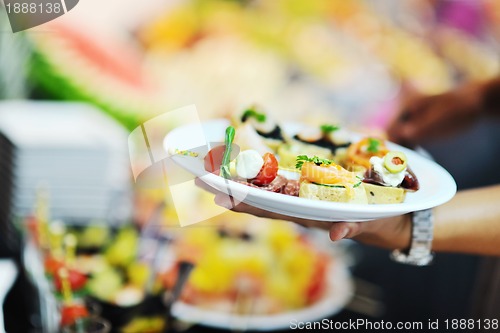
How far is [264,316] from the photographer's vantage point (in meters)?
1.24

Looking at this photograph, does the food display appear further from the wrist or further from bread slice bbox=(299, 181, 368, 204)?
the wrist

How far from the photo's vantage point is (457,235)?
2.77 ft

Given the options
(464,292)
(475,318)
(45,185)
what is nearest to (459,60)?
(464,292)

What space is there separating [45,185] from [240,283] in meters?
0.51

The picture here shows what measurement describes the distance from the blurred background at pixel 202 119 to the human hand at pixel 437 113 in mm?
143

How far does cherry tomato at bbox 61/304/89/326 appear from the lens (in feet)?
3.11

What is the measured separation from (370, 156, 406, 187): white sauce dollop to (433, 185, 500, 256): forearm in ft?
0.67

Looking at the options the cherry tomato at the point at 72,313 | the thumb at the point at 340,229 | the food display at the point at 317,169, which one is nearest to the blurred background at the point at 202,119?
the cherry tomato at the point at 72,313

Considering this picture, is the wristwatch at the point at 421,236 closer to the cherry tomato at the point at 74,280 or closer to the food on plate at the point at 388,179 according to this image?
the food on plate at the point at 388,179

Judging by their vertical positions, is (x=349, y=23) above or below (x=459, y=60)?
above

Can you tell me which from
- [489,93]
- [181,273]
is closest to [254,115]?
[181,273]

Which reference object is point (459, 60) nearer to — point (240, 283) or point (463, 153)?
point (463, 153)

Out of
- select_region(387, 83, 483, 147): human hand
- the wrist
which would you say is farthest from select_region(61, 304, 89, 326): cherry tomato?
the wrist

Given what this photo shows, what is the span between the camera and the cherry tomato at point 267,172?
0.64 meters
